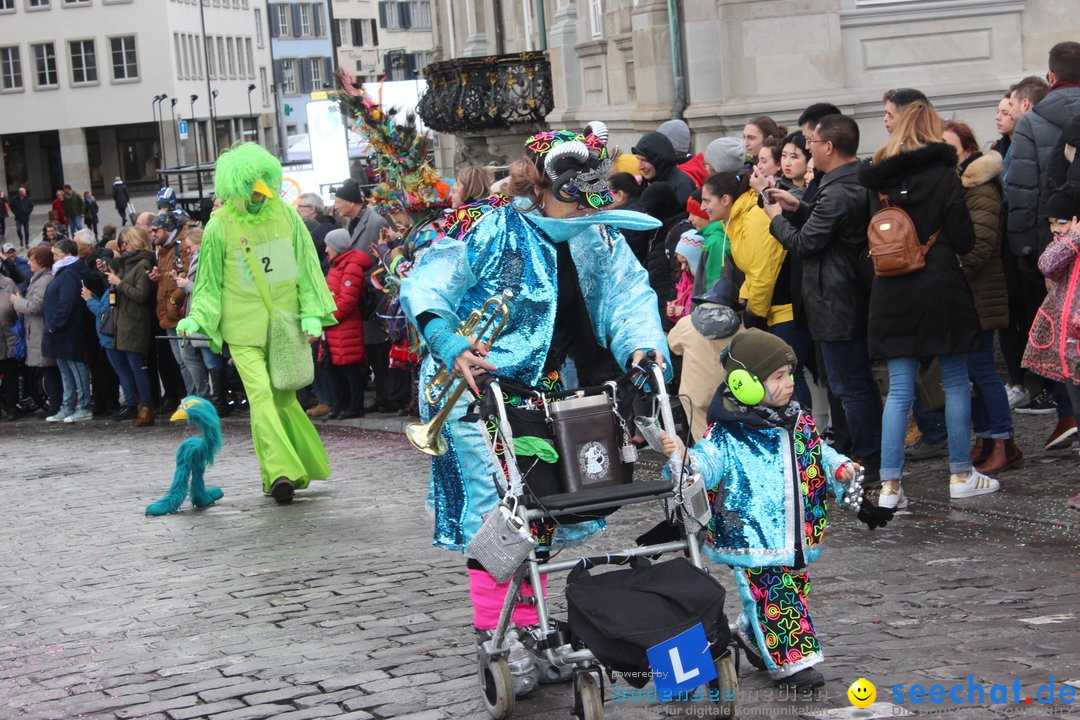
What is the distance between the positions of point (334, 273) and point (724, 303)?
19.3 ft

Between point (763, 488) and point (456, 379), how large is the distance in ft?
3.77

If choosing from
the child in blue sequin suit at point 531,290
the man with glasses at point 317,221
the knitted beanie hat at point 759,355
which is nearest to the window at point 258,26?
the man with glasses at point 317,221

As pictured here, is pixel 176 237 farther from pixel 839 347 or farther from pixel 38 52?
pixel 38 52

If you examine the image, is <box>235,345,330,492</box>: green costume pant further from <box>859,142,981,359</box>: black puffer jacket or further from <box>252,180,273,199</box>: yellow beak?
<box>859,142,981,359</box>: black puffer jacket

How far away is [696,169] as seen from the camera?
458 inches

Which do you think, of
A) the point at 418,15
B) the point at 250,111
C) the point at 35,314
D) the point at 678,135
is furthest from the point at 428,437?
the point at 418,15

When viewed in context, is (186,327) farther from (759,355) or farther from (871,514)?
(871,514)

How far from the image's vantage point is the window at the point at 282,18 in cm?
9988

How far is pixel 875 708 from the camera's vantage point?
17.5 ft

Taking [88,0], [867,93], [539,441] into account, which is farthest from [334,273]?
[88,0]

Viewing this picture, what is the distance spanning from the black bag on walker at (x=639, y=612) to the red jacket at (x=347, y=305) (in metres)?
9.11

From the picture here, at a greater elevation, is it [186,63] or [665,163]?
[186,63]

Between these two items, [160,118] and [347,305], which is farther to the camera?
[160,118]

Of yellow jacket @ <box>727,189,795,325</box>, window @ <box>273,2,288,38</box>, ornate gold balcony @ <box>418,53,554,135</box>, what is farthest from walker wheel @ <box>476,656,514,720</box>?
window @ <box>273,2,288,38</box>
